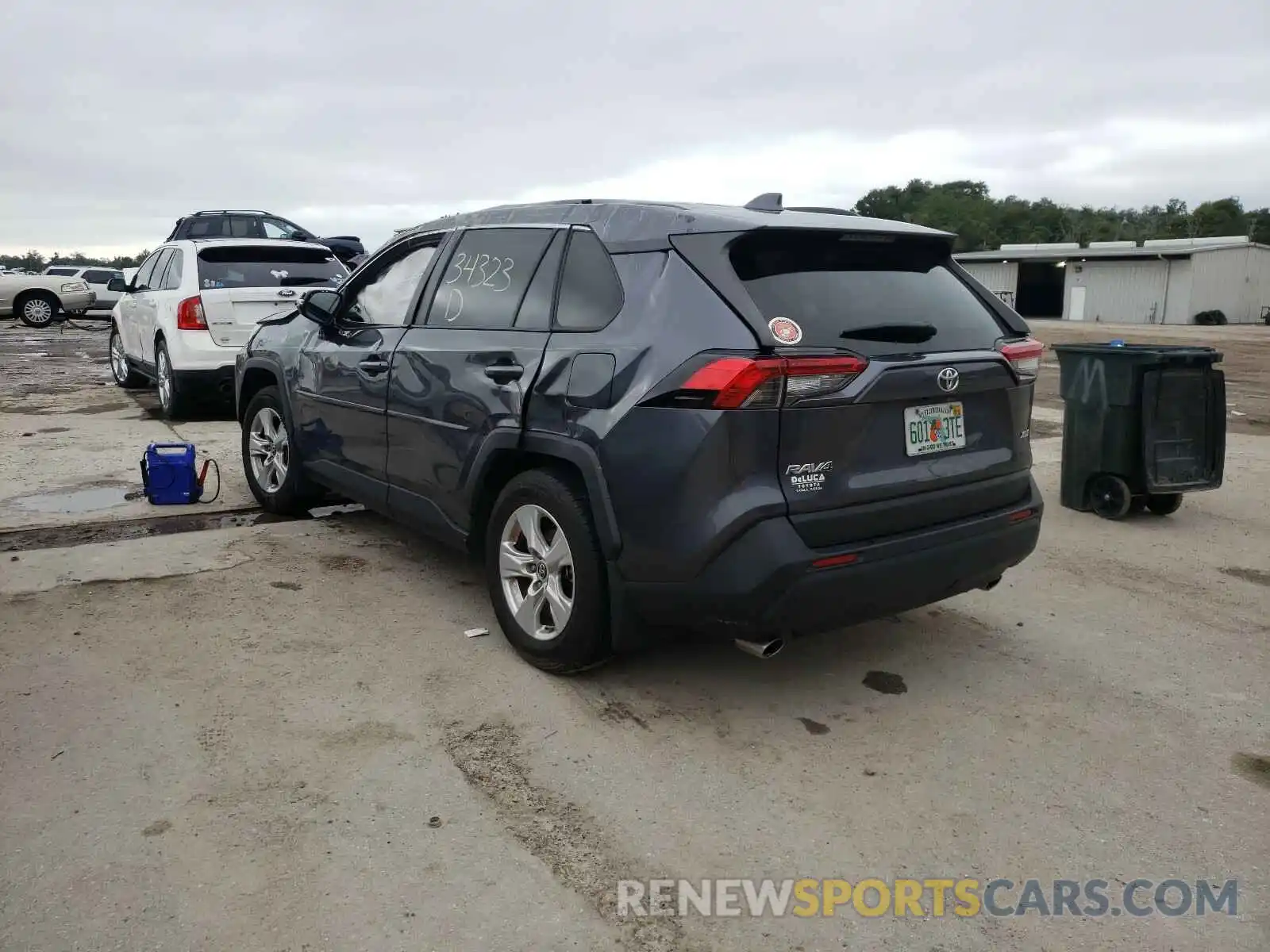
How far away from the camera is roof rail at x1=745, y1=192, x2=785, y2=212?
4.08 metres

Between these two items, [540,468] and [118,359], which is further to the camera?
[118,359]

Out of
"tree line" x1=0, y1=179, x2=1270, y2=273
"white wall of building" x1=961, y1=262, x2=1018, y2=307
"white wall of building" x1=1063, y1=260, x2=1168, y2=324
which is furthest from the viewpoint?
"tree line" x1=0, y1=179, x2=1270, y2=273

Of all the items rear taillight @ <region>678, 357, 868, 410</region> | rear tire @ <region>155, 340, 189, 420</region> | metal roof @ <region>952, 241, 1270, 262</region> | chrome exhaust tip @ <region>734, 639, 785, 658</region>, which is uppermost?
metal roof @ <region>952, 241, 1270, 262</region>

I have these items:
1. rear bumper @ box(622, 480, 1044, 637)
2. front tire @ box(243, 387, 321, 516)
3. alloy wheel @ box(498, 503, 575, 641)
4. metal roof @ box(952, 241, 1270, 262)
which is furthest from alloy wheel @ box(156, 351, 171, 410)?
metal roof @ box(952, 241, 1270, 262)

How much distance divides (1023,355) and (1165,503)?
354 centimetres

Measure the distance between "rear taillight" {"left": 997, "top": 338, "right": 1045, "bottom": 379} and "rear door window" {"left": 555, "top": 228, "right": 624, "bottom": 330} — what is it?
1463mm

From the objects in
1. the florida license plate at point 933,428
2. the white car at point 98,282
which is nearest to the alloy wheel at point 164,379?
the florida license plate at point 933,428

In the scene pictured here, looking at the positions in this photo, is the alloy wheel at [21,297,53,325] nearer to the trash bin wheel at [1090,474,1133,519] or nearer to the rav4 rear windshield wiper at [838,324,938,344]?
the trash bin wheel at [1090,474,1133,519]

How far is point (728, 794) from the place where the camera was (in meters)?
3.19

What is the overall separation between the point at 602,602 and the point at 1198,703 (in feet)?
7.45

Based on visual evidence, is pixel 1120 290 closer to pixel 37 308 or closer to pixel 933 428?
pixel 37 308

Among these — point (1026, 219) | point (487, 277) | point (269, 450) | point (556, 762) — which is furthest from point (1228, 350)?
point (1026, 219)

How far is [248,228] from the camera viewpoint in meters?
17.5

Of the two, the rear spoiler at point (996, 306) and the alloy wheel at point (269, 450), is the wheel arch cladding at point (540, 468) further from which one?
the alloy wheel at point (269, 450)
